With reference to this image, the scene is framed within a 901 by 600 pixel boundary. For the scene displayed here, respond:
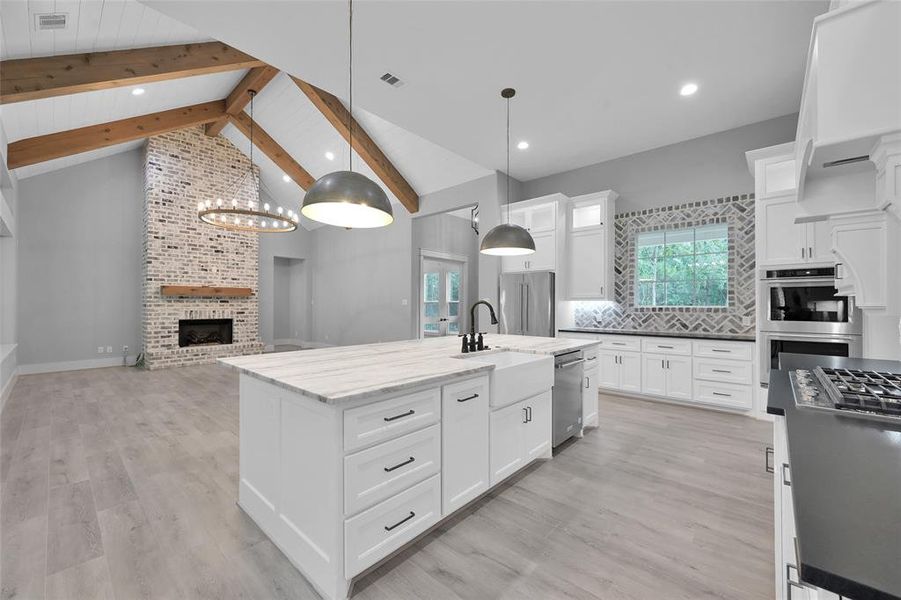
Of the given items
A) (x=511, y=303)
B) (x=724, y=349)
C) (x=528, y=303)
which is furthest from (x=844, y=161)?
(x=511, y=303)

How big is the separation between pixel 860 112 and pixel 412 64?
295cm

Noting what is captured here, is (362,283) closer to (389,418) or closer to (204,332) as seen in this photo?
(204,332)

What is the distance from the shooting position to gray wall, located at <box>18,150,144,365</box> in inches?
241

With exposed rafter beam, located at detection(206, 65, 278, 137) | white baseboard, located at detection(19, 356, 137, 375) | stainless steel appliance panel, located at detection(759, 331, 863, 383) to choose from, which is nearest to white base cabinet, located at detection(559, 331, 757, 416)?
stainless steel appliance panel, located at detection(759, 331, 863, 383)

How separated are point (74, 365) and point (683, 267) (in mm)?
9764

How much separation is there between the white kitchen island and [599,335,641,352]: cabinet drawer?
275 centimetres

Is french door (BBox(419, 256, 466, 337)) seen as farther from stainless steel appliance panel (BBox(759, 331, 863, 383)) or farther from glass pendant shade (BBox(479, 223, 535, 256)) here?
stainless steel appliance panel (BBox(759, 331, 863, 383))

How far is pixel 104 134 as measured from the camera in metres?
5.64

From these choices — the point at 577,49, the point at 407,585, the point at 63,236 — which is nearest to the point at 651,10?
the point at 577,49

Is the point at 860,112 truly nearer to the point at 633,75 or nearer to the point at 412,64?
the point at 633,75

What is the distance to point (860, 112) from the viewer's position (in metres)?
1.48

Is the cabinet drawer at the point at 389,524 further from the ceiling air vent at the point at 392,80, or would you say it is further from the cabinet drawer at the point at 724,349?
the cabinet drawer at the point at 724,349

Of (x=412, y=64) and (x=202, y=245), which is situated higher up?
(x=412, y=64)

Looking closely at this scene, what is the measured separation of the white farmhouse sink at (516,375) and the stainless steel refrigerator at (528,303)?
7.67 ft
